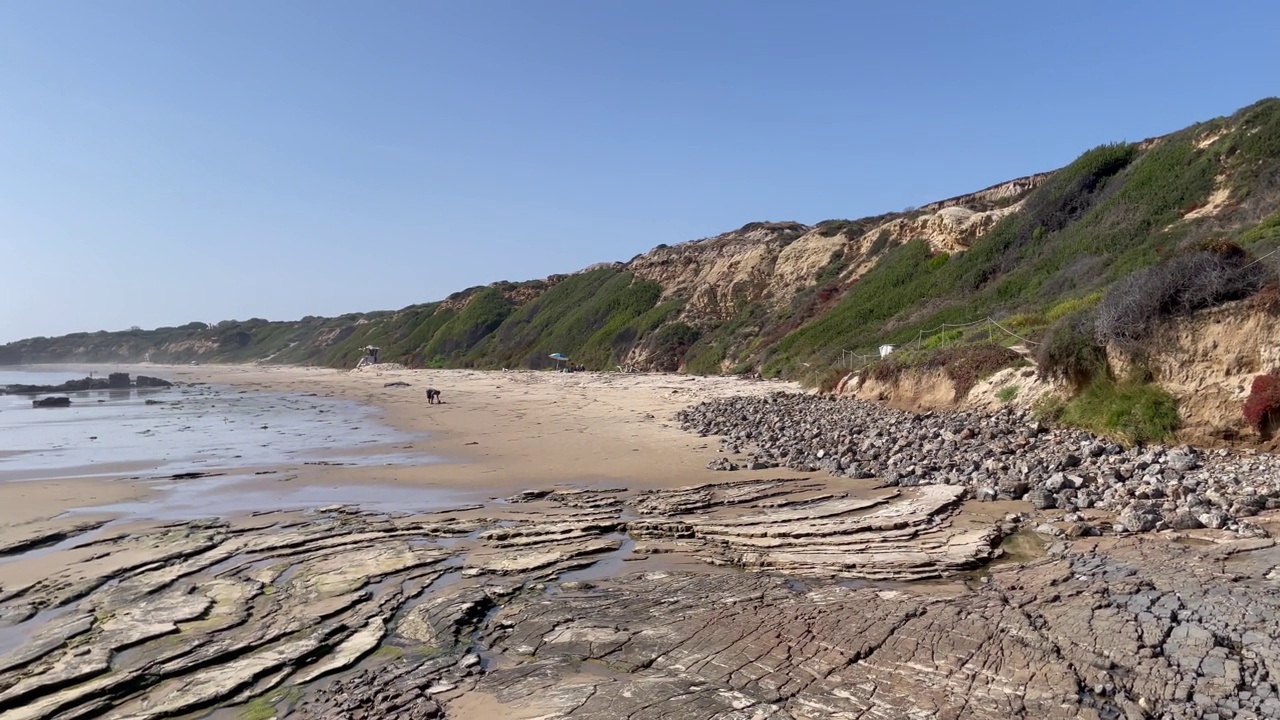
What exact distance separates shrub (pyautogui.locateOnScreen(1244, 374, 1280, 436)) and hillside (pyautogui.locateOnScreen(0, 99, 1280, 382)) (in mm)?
3185

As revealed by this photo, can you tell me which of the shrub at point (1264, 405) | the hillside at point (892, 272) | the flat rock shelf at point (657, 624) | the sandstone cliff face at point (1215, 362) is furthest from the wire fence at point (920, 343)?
the flat rock shelf at point (657, 624)

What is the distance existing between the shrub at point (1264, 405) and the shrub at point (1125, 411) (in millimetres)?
801

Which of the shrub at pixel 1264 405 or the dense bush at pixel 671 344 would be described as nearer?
the shrub at pixel 1264 405

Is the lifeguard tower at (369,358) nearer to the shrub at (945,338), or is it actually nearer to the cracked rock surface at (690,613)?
the shrub at (945,338)

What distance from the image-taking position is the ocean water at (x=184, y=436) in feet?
50.1

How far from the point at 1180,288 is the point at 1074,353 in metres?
1.64

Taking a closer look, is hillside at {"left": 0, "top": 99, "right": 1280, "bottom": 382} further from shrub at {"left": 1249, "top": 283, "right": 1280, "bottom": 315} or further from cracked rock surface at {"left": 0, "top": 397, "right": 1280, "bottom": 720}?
cracked rock surface at {"left": 0, "top": 397, "right": 1280, "bottom": 720}

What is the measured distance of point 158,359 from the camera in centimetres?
11394

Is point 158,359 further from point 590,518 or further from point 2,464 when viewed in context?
point 590,518

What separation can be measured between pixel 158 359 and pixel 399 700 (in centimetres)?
13195

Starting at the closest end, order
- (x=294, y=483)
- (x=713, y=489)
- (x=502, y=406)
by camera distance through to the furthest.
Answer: (x=713, y=489) → (x=294, y=483) → (x=502, y=406)

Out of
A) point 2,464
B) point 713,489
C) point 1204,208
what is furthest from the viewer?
point 1204,208

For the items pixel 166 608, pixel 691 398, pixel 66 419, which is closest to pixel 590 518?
pixel 166 608

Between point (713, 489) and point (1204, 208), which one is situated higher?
point (1204, 208)
